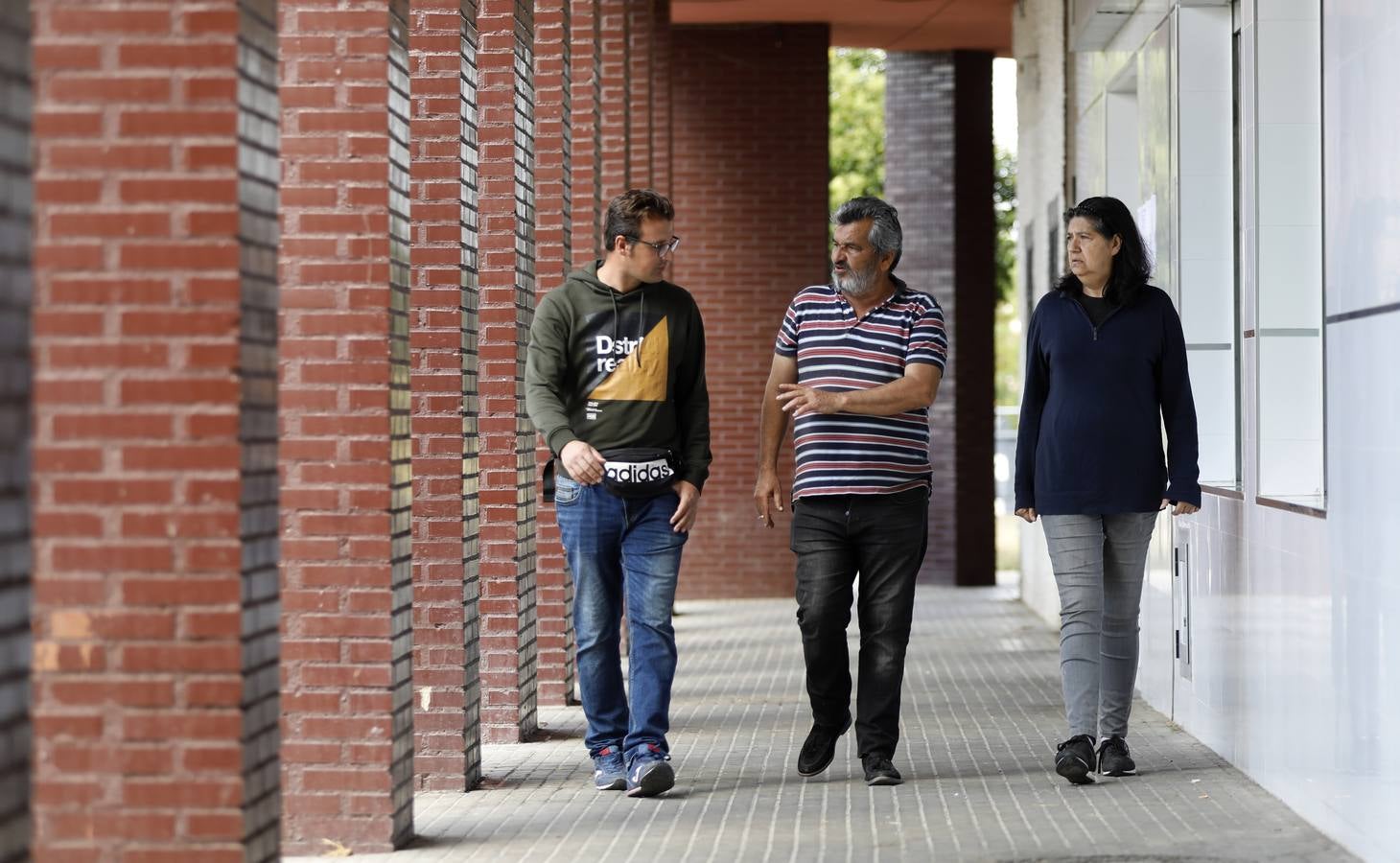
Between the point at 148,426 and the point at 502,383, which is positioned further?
the point at 502,383

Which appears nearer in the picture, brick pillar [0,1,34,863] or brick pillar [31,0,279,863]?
brick pillar [0,1,34,863]

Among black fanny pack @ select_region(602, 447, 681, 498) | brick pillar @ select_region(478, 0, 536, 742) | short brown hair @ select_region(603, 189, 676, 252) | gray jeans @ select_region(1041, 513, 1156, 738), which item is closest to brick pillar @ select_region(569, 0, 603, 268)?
brick pillar @ select_region(478, 0, 536, 742)

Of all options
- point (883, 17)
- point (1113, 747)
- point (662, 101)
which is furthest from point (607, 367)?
point (883, 17)

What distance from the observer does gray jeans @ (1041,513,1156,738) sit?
6559 millimetres

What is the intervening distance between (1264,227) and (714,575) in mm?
10071

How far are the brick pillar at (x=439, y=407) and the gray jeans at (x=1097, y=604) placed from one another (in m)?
2.06

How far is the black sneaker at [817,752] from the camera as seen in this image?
6.70 m

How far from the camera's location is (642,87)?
13.6 m

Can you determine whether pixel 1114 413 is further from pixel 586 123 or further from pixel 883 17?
pixel 883 17

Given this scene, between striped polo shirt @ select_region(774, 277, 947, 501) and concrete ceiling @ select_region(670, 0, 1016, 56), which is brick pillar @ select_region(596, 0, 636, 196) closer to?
concrete ceiling @ select_region(670, 0, 1016, 56)

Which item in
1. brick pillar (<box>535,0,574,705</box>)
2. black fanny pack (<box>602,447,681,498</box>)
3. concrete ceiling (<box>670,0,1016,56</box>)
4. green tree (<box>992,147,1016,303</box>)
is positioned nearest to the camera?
black fanny pack (<box>602,447,681,498</box>)

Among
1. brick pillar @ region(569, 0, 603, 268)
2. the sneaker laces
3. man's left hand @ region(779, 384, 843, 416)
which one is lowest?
the sneaker laces

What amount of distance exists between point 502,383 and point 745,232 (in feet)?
29.3

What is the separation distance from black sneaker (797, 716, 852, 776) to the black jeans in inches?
2.1
